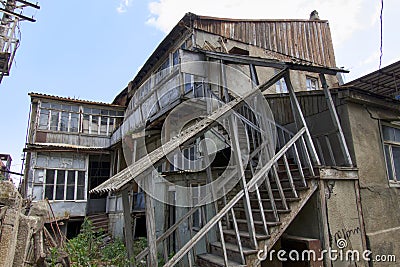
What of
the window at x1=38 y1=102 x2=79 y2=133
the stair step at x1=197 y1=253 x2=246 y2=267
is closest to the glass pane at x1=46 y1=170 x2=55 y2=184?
the window at x1=38 y1=102 x2=79 y2=133

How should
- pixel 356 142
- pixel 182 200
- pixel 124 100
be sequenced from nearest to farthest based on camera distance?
pixel 356 142 < pixel 182 200 < pixel 124 100

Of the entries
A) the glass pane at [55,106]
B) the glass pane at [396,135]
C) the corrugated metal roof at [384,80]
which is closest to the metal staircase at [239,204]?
the glass pane at [396,135]

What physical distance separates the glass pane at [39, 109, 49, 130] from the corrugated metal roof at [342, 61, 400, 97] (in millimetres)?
14367

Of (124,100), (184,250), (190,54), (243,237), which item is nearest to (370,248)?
(243,237)

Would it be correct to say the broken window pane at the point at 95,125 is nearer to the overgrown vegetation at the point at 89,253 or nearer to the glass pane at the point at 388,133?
the overgrown vegetation at the point at 89,253

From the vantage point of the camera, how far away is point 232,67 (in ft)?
27.8

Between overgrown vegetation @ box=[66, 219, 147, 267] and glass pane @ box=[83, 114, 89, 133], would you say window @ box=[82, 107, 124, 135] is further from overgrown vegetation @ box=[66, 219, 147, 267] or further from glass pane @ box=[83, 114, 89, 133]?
overgrown vegetation @ box=[66, 219, 147, 267]

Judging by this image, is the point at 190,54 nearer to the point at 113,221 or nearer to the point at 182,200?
the point at 182,200

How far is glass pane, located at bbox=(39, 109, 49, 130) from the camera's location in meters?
14.6

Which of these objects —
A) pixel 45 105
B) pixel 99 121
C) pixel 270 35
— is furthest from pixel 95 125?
pixel 270 35

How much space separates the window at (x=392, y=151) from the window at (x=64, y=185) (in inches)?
536

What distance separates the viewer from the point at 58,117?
49.7 feet

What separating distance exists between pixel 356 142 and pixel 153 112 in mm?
7156

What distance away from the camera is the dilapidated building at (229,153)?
406 centimetres
